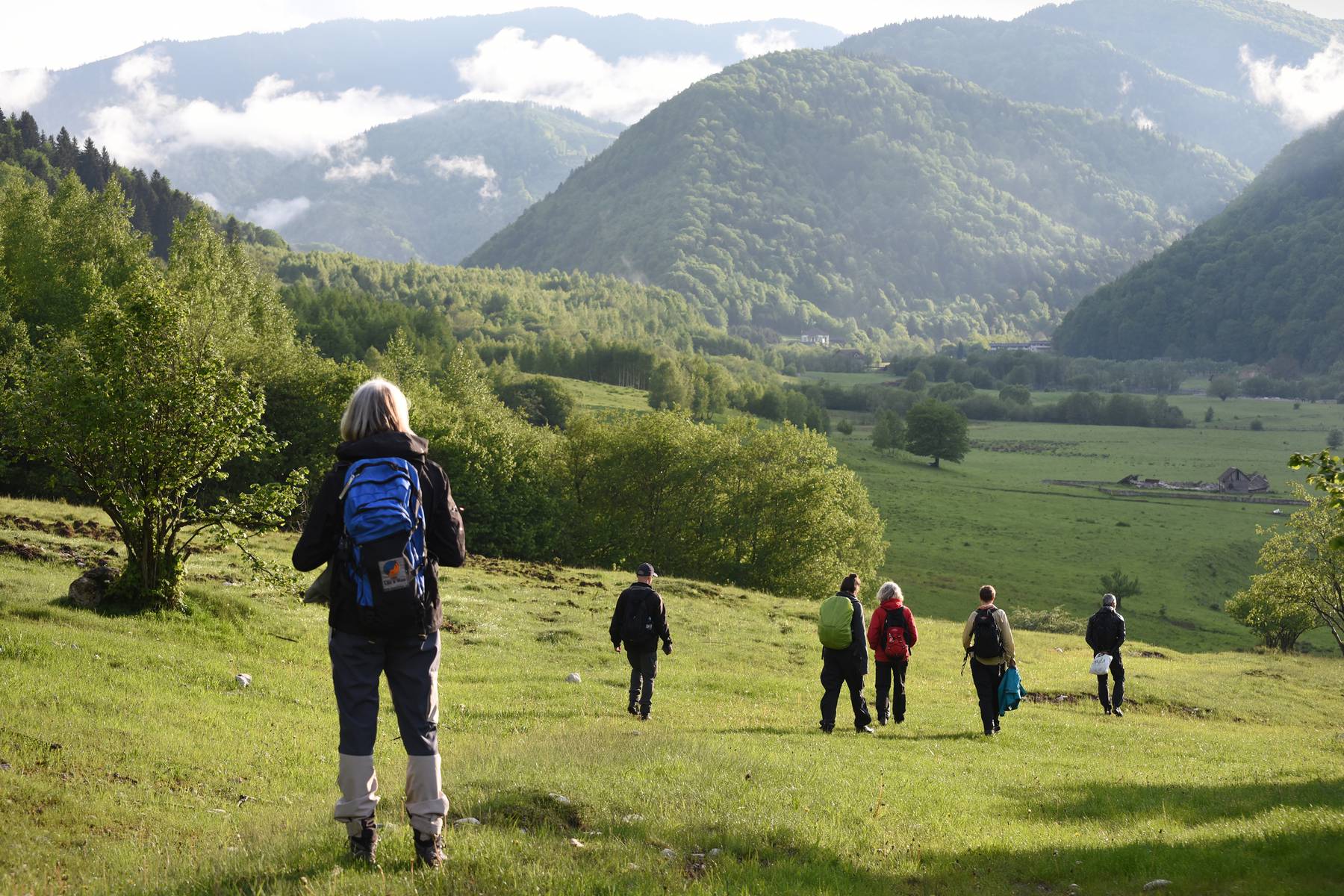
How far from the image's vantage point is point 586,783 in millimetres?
10906

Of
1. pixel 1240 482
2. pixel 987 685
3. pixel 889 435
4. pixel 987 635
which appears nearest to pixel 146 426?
pixel 987 635

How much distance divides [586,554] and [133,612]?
4841 cm

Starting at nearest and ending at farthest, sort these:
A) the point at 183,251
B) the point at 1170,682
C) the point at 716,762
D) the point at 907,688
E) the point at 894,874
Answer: the point at 894,874
the point at 716,762
the point at 907,688
the point at 1170,682
the point at 183,251

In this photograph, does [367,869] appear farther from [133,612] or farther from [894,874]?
[133,612]

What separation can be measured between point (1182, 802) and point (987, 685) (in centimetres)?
661

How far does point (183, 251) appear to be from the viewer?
96.9 meters

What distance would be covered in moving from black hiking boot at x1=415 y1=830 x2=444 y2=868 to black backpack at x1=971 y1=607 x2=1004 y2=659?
14.0 m

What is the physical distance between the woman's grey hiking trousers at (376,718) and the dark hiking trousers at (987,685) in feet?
48.1

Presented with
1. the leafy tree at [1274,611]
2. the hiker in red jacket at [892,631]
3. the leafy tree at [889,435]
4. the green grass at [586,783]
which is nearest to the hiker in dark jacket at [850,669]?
the green grass at [586,783]

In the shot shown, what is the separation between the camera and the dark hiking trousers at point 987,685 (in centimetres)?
2019

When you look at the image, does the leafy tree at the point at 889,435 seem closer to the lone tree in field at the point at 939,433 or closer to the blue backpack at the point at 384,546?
the lone tree in field at the point at 939,433

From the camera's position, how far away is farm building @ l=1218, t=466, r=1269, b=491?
6294 inches

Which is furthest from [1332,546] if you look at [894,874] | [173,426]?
[173,426]

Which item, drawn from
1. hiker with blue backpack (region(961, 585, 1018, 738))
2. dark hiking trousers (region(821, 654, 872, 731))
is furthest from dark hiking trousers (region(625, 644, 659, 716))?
hiker with blue backpack (region(961, 585, 1018, 738))
